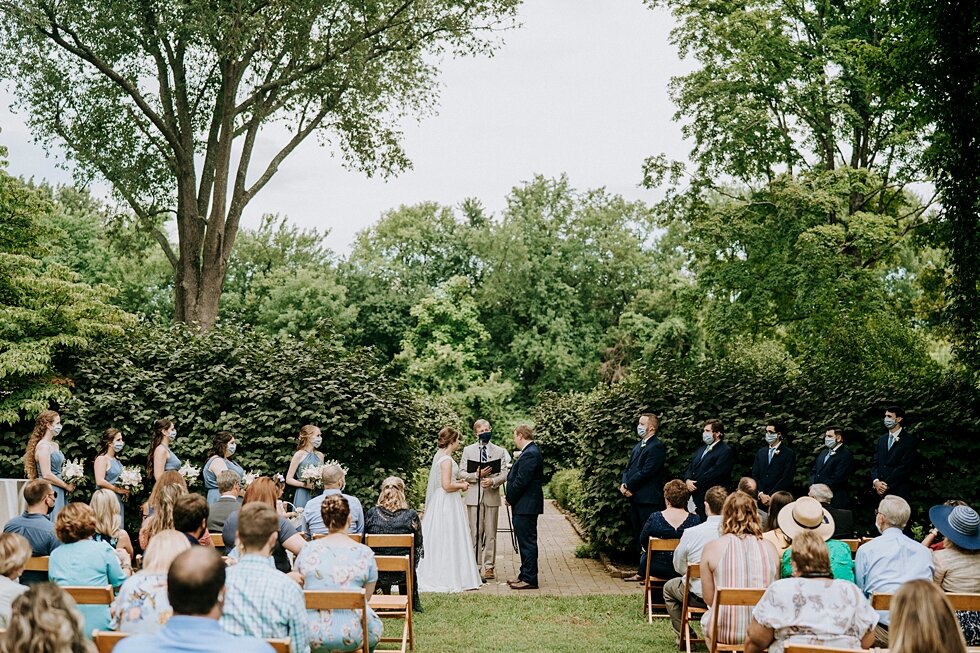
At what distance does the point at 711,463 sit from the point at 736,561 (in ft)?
17.5

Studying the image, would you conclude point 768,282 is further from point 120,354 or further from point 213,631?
point 213,631

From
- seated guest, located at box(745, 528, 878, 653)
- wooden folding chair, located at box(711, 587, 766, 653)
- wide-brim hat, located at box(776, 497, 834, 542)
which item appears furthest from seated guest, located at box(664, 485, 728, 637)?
seated guest, located at box(745, 528, 878, 653)

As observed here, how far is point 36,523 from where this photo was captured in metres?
7.38

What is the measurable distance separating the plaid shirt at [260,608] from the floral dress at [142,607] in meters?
0.43

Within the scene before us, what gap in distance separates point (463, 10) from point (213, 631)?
22.8m

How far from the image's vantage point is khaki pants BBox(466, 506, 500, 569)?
1330 cm

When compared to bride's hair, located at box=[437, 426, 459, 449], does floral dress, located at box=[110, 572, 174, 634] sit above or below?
below

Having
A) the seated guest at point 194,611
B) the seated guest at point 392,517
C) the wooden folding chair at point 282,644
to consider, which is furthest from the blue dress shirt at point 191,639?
the seated guest at point 392,517

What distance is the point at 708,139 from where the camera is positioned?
80.2ft

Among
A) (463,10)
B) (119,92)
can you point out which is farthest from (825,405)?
(119,92)

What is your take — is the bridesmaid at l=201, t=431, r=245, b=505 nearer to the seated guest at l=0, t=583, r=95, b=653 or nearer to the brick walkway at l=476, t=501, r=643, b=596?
the brick walkway at l=476, t=501, r=643, b=596

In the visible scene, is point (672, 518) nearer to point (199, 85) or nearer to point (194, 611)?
point (194, 611)

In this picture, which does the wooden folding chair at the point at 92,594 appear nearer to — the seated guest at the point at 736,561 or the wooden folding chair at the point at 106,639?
the wooden folding chair at the point at 106,639

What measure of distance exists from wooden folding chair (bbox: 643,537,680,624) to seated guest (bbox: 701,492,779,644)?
2.42m
